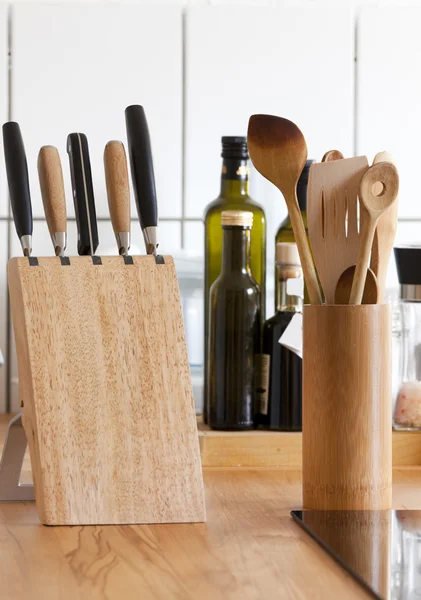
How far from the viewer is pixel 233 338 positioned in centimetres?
99

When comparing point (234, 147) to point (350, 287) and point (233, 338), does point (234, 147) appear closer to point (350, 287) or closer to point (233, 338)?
point (233, 338)

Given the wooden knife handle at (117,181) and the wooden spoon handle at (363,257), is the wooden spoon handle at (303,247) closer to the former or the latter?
the wooden spoon handle at (363,257)

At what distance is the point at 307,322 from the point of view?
0.72 metres

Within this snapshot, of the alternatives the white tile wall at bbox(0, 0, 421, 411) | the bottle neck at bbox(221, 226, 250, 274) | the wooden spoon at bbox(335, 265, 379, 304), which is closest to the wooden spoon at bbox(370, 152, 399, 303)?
the wooden spoon at bbox(335, 265, 379, 304)

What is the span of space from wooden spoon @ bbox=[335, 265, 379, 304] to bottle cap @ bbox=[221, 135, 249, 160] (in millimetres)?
356

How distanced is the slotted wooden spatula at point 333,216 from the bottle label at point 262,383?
0.93ft

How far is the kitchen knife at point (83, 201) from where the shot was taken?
29.0 inches

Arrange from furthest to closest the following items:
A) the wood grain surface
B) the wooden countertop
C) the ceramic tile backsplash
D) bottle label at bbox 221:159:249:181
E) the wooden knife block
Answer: the ceramic tile backsplash
bottle label at bbox 221:159:249:181
the wood grain surface
the wooden knife block
the wooden countertop

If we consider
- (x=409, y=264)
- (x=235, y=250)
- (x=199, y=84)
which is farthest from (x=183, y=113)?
(x=409, y=264)

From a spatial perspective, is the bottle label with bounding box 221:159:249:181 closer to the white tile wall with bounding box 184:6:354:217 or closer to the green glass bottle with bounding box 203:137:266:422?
the green glass bottle with bounding box 203:137:266:422


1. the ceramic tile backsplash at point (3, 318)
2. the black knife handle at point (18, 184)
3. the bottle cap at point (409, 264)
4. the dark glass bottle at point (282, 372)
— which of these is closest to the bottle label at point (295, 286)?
the dark glass bottle at point (282, 372)

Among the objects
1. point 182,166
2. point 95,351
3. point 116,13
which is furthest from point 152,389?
point 116,13

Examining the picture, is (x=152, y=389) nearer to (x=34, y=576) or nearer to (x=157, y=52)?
(x=34, y=576)

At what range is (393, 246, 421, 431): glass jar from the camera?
99 cm
